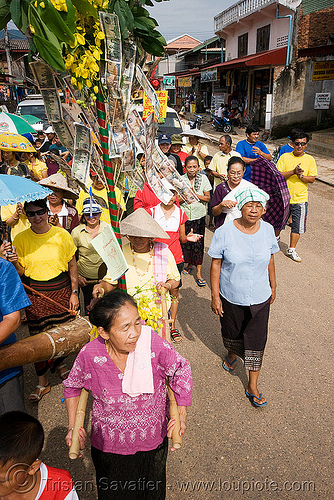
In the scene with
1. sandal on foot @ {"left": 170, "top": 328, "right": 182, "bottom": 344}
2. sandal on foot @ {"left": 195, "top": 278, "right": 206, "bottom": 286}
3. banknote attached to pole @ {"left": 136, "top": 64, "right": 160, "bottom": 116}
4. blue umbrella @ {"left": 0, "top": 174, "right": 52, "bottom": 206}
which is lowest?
sandal on foot @ {"left": 195, "top": 278, "right": 206, "bottom": 286}

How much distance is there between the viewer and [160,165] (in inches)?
103

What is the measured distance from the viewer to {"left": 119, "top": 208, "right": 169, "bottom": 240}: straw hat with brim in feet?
10.00

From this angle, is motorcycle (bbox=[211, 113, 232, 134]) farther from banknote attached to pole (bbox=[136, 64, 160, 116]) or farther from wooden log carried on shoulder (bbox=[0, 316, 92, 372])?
banknote attached to pole (bbox=[136, 64, 160, 116])

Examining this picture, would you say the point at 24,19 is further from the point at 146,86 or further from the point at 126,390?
the point at 126,390

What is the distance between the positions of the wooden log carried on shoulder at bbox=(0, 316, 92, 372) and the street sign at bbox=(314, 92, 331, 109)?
1750cm

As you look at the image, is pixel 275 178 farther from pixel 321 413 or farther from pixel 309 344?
pixel 321 413


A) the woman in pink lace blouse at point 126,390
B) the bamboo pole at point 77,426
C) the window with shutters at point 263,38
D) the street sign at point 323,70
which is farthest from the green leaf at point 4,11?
the window with shutters at point 263,38

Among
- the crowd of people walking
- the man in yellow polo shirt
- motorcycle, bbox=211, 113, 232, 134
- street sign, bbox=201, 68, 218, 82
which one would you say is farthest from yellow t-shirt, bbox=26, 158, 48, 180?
street sign, bbox=201, 68, 218, 82

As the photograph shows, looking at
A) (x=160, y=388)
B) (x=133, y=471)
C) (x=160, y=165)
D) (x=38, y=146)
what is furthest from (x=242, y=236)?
(x=38, y=146)

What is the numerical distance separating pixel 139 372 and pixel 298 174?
523 cm

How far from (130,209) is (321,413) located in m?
Answer: 3.84

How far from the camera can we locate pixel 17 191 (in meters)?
2.93

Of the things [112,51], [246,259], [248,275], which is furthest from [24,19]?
[248,275]

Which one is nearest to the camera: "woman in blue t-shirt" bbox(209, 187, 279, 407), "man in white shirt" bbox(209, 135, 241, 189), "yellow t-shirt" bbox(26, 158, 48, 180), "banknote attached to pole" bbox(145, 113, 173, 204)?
"banknote attached to pole" bbox(145, 113, 173, 204)
